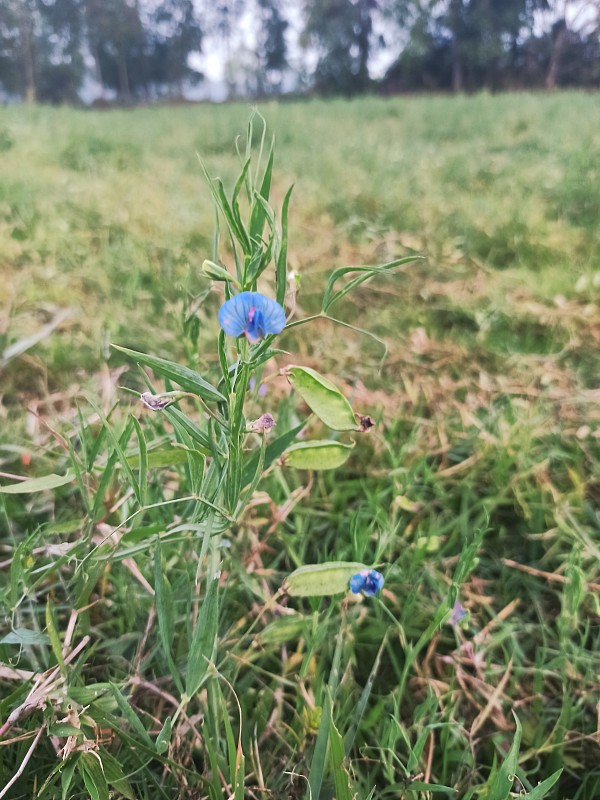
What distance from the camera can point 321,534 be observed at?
3.45 ft

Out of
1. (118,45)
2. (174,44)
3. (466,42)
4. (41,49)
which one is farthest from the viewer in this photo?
(174,44)

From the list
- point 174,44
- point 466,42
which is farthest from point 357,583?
point 174,44

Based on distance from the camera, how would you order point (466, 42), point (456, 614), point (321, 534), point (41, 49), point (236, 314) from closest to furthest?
point (236, 314) → point (456, 614) → point (321, 534) → point (466, 42) → point (41, 49)

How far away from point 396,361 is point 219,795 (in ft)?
3.94

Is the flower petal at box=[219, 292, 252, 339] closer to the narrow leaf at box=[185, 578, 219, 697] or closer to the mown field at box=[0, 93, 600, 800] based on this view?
the mown field at box=[0, 93, 600, 800]

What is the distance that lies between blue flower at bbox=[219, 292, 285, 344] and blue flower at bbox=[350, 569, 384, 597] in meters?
0.34

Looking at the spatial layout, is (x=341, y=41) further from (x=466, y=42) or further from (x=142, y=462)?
(x=142, y=462)

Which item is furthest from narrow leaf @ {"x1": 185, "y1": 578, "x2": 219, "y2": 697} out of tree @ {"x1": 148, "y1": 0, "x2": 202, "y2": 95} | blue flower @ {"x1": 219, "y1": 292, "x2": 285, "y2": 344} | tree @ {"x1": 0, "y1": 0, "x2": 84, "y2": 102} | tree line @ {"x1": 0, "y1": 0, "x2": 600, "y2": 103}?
tree @ {"x1": 148, "y1": 0, "x2": 202, "y2": 95}

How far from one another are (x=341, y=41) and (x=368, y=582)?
2974 cm

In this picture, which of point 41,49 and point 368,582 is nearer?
point 368,582

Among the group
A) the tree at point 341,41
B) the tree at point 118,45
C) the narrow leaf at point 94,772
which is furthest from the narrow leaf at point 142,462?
the tree at point 118,45

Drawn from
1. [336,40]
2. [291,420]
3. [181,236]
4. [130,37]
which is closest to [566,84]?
[336,40]

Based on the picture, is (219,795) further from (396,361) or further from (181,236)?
(181,236)

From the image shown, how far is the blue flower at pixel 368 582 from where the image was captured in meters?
0.69
